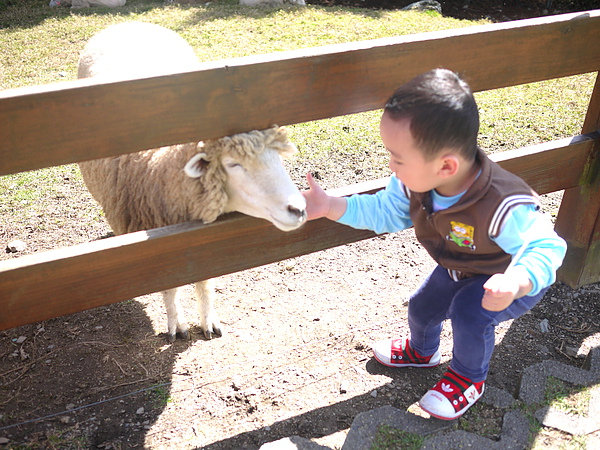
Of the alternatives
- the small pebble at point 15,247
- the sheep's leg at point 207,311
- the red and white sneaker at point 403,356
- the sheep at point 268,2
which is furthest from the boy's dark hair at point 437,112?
the sheep at point 268,2

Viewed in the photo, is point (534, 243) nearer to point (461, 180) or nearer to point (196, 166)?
point (461, 180)

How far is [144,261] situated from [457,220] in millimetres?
1121

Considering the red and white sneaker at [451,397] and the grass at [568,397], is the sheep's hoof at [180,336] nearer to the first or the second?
the red and white sneaker at [451,397]

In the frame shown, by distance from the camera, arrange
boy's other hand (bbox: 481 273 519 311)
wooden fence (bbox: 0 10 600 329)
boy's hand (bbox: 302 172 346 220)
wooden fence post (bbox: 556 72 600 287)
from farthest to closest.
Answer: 1. wooden fence post (bbox: 556 72 600 287)
2. boy's hand (bbox: 302 172 346 220)
3. wooden fence (bbox: 0 10 600 329)
4. boy's other hand (bbox: 481 273 519 311)

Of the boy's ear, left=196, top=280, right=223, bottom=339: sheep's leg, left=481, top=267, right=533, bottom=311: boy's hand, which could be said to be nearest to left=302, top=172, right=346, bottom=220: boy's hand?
the boy's ear

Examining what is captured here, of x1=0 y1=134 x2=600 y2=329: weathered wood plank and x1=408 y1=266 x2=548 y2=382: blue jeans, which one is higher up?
x1=0 y1=134 x2=600 y2=329: weathered wood plank

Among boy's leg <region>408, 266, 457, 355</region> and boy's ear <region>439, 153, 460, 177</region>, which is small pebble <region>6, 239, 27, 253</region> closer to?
boy's leg <region>408, 266, 457, 355</region>

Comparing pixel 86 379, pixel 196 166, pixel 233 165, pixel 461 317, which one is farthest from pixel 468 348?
pixel 86 379

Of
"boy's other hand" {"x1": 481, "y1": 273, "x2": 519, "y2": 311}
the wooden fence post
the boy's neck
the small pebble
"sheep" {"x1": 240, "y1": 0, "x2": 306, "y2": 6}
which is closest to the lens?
"boy's other hand" {"x1": 481, "y1": 273, "x2": 519, "y2": 311}

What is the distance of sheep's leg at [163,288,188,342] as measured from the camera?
2732 millimetres

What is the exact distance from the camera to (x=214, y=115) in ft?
5.72

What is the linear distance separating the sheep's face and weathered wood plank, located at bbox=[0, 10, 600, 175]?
0.27 ft

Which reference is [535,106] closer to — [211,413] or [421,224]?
[421,224]

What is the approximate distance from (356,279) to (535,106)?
10.6 feet
